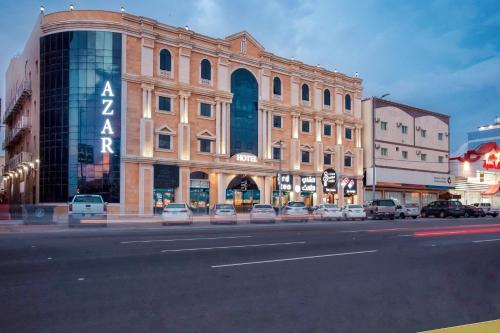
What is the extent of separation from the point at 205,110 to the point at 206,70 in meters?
4.06

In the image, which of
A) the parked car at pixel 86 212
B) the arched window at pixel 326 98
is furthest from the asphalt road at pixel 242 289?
the arched window at pixel 326 98

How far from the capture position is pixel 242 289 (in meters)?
8.06

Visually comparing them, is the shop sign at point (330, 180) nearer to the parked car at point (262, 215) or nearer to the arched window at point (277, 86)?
the arched window at point (277, 86)

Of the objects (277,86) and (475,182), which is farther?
(475,182)

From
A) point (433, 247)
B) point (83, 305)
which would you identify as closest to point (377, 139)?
point (433, 247)

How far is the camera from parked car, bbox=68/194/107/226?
1060 inches

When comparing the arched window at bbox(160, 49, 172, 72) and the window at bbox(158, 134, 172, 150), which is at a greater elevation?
the arched window at bbox(160, 49, 172, 72)

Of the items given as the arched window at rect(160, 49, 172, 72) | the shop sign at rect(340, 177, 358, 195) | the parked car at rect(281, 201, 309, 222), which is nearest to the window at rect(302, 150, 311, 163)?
Result: the shop sign at rect(340, 177, 358, 195)

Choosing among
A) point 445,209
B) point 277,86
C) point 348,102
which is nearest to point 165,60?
point 277,86

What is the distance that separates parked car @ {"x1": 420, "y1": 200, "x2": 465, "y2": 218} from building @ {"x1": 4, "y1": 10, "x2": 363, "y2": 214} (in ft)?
34.2

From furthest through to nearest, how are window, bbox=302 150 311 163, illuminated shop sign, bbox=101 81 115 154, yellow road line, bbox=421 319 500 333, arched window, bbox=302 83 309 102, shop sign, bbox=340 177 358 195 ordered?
1. shop sign, bbox=340 177 358 195
2. arched window, bbox=302 83 309 102
3. window, bbox=302 150 311 163
4. illuminated shop sign, bbox=101 81 115 154
5. yellow road line, bbox=421 319 500 333

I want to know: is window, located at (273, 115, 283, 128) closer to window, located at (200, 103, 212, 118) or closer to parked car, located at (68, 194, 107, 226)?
window, located at (200, 103, 212, 118)

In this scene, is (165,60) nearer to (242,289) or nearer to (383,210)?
(383,210)

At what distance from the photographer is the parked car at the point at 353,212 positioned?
3950 centimetres
